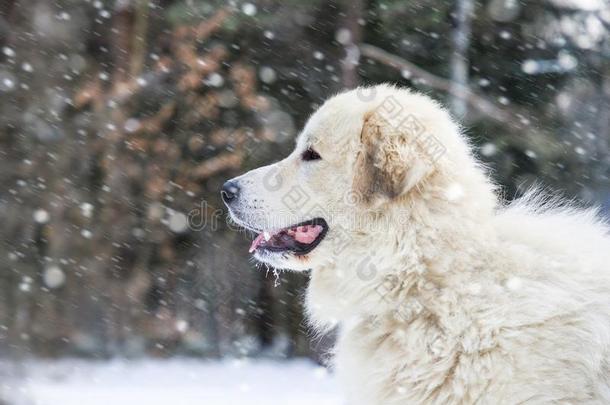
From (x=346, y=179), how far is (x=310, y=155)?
321 millimetres

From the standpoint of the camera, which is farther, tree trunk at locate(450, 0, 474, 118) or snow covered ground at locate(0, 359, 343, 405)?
tree trunk at locate(450, 0, 474, 118)

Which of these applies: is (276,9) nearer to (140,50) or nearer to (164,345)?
(140,50)

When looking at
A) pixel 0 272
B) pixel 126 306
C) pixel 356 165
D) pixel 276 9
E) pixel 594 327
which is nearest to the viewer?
pixel 594 327

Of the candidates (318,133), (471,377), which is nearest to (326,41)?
(318,133)

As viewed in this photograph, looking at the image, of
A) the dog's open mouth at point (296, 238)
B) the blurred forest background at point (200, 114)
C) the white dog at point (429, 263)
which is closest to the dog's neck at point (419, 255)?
the white dog at point (429, 263)

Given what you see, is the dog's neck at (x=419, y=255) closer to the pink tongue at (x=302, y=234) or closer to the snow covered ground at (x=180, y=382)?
the pink tongue at (x=302, y=234)

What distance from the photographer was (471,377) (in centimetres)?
251

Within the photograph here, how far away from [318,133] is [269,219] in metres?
0.52

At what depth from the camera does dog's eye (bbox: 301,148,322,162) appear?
11.2 feet

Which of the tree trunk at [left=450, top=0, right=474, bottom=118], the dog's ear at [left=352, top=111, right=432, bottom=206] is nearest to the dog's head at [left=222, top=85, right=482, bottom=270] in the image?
the dog's ear at [left=352, top=111, right=432, bottom=206]

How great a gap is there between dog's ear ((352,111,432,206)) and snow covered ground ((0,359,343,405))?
12.0 ft

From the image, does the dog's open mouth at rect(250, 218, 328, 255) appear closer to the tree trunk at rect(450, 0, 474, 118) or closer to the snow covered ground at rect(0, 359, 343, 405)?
the snow covered ground at rect(0, 359, 343, 405)

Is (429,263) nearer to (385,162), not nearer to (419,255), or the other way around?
(419,255)

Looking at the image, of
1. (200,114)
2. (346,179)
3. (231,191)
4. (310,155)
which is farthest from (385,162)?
(200,114)
